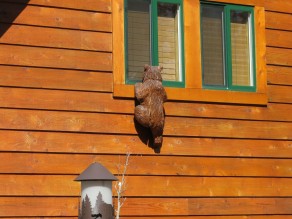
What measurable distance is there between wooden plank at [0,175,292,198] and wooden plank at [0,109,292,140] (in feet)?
1.79

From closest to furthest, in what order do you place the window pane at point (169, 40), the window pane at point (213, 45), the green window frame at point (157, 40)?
the green window frame at point (157, 40), the window pane at point (169, 40), the window pane at point (213, 45)

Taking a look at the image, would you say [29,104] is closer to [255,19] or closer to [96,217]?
[96,217]

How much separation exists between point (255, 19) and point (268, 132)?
1495 mm

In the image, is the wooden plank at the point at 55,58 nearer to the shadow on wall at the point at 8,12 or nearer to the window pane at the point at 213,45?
the shadow on wall at the point at 8,12

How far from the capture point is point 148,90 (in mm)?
8695

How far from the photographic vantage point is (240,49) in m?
9.70

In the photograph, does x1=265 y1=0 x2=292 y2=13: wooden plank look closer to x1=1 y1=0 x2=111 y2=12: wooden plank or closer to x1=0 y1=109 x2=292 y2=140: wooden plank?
x1=0 y1=109 x2=292 y2=140: wooden plank

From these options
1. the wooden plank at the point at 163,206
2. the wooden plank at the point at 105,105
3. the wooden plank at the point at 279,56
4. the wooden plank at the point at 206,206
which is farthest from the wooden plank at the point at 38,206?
the wooden plank at the point at 279,56

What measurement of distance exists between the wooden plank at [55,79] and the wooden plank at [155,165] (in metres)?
0.78

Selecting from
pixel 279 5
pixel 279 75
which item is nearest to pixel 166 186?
pixel 279 75

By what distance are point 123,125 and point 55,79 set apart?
97 centimetres

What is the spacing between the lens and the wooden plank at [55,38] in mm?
8180

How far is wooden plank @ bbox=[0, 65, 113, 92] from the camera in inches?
319

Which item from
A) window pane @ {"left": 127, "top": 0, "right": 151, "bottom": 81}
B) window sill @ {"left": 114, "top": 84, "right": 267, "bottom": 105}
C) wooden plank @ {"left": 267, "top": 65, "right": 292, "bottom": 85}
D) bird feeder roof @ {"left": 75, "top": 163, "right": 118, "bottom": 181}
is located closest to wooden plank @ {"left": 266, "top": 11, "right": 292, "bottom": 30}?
wooden plank @ {"left": 267, "top": 65, "right": 292, "bottom": 85}
